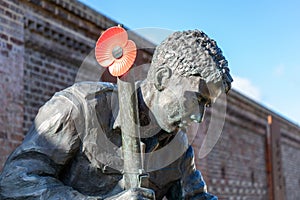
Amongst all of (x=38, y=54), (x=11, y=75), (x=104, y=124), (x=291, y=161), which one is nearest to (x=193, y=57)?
(x=104, y=124)

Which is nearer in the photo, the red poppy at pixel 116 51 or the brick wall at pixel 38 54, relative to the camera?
the red poppy at pixel 116 51

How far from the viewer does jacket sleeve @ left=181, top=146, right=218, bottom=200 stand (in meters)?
2.53

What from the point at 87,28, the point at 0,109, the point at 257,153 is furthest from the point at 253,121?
the point at 0,109

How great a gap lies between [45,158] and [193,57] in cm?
69

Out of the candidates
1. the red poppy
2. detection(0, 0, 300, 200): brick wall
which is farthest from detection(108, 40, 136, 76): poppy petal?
detection(0, 0, 300, 200): brick wall

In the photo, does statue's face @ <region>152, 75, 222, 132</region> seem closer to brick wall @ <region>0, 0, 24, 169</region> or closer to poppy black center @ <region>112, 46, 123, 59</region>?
poppy black center @ <region>112, 46, 123, 59</region>

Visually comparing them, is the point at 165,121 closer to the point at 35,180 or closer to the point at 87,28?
the point at 35,180

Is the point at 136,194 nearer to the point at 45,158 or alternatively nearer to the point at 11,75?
the point at 45,158

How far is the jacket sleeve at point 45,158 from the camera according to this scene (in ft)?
6.86

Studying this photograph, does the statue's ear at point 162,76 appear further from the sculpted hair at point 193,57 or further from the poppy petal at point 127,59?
the poppy petal at point 127,59

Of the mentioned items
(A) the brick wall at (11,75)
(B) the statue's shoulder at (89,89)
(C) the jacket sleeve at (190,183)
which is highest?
(A) the brick wall at (11,75)

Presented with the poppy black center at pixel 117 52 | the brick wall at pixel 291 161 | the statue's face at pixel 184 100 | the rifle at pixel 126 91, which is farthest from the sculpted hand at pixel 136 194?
the brick wall at pixel 291 161

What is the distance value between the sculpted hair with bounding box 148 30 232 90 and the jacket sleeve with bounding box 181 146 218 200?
48cm

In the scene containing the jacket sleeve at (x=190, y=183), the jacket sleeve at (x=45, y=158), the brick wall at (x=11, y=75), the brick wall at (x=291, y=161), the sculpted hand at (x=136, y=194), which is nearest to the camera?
the sculpted hand at (x=136, y=194)
